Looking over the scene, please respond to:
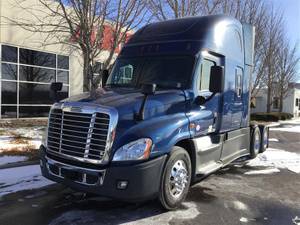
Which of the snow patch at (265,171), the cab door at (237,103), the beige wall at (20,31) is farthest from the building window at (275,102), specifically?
the cab door at (237,103)

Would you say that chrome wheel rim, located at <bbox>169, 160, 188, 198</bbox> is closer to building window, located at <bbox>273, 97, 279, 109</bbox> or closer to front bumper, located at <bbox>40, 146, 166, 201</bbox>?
front bumper, located at <bbox>40, 146, 166, 201</bbox>

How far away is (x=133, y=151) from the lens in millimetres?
4934

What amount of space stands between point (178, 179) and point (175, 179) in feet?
0.24

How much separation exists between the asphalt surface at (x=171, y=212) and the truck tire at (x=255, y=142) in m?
2.49

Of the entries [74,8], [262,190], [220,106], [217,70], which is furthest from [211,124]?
[74,8]

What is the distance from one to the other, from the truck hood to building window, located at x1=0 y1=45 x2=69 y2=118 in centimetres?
1318

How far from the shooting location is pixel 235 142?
8188mm

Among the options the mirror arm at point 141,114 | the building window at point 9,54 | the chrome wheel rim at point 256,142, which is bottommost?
the chrome wheel rim at point 256,142

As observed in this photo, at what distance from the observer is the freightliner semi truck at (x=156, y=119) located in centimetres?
495

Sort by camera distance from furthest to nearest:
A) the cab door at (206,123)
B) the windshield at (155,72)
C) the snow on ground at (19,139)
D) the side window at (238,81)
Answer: the snow on ground at (19,139) → the side window at (238,81) → the windshield at (155,72) → the cab door at (206,123)

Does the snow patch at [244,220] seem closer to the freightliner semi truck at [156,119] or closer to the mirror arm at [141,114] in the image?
the freightliner semi truck at [156,119]

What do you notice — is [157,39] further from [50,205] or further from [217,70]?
[50,205]

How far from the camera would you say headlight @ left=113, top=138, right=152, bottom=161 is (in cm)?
492

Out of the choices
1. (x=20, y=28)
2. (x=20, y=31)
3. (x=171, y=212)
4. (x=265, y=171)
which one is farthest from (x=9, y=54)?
(x=171, y=212)
